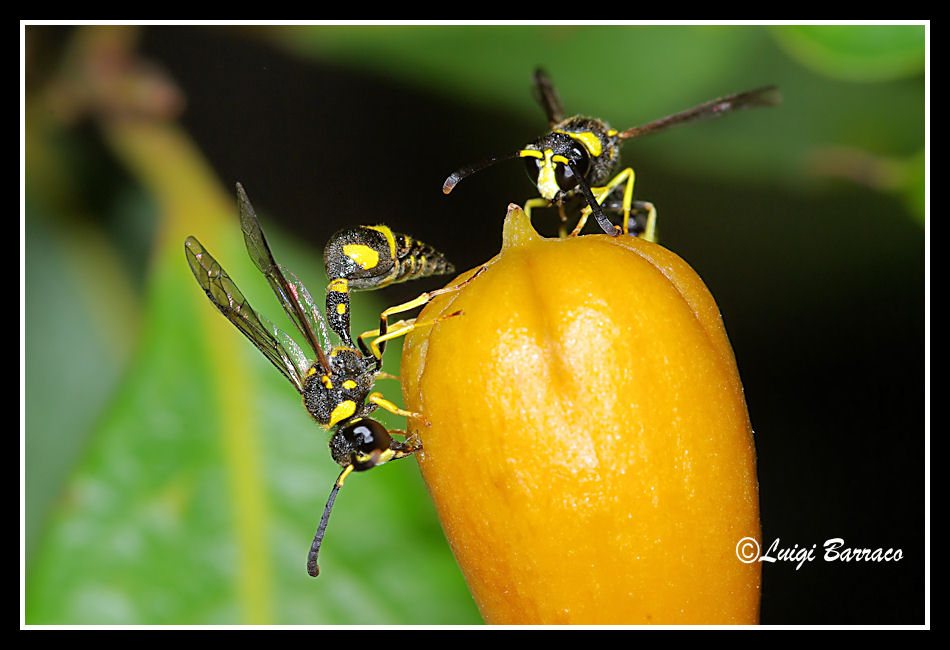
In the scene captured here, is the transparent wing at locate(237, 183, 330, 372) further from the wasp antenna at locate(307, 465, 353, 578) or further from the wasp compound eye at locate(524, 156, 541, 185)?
the wasp compound eye at locate(524, 156, 541, 185)

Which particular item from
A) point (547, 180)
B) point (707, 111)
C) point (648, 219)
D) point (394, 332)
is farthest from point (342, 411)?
point (707, 111)

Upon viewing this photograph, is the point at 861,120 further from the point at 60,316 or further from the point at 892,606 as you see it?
the point at 60,316

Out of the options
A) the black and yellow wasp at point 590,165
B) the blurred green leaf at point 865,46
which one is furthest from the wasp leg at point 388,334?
the blurred green leaf at point 865,46

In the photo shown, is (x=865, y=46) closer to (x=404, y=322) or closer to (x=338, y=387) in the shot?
(x=404, y=322)

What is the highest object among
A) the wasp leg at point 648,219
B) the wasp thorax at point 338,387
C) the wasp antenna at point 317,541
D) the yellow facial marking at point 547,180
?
the yellow facial marking at point 547,180

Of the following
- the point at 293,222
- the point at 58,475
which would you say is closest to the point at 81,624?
the point at 58,475

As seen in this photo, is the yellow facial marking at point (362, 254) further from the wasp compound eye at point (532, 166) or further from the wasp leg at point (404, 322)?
the wasp compound eye at point (532, 166)

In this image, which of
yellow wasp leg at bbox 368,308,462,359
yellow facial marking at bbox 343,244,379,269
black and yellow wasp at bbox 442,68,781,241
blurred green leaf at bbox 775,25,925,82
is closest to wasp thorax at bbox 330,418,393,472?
yellow wasp leg at bbox 368,308,462,359
